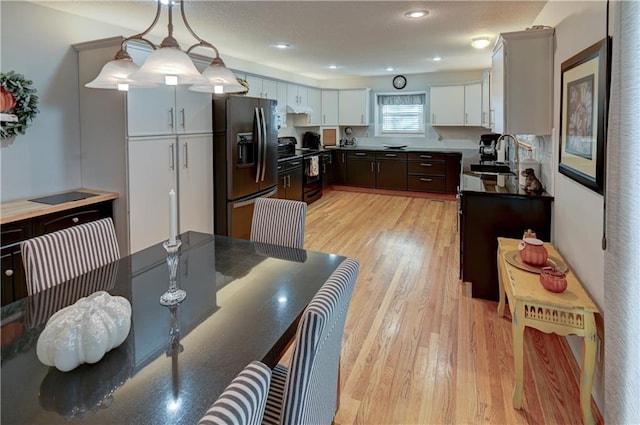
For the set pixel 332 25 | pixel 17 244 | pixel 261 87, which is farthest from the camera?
pixel 261 87

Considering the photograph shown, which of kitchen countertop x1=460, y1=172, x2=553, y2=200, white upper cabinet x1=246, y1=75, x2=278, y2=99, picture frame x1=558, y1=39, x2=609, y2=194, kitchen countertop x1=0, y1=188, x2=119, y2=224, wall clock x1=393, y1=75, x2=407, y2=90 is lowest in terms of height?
kitchen countertop x1=0, y1=188, x2=119, y2=224

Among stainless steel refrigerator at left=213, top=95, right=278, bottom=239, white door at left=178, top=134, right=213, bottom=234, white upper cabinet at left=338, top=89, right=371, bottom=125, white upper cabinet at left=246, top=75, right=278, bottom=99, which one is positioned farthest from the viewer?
white upper cabinet at left=338, top=89, right=371, bottom=125

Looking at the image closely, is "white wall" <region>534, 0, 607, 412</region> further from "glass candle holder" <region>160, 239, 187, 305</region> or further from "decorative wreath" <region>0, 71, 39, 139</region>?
"decorative wreath" <region>0, 71, 39, 139</region>

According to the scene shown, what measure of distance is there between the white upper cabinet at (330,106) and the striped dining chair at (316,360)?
712 cm

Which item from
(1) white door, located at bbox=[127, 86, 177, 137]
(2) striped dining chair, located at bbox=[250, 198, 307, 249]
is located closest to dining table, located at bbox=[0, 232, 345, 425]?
(2) striped dining chair, located at bbox=[250, 198, 307, 249]

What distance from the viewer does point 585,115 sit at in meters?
2.05

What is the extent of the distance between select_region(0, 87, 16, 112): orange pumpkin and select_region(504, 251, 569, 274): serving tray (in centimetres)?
353

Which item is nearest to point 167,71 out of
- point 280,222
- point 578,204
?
point 280,222

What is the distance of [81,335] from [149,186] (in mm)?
2484

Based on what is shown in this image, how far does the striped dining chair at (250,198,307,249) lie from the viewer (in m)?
2.35

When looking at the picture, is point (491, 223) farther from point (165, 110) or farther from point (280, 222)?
point (165, 110)

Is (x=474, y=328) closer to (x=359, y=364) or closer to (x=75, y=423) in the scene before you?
(x=359, y=364)

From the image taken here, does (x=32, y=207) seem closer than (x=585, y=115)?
No

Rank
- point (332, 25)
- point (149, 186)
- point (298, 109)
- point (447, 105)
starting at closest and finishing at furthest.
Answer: point (149, 186), point (332, 25), point (298, 109), point (447, 105)
